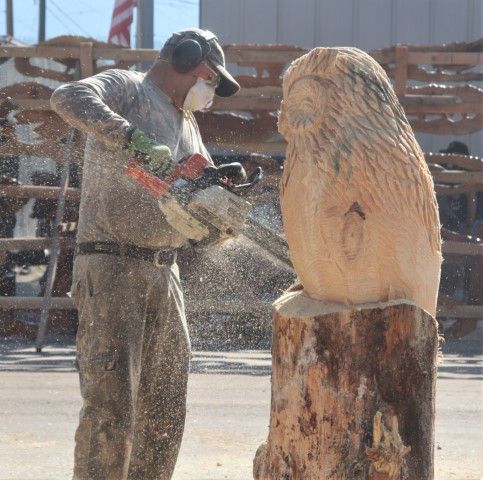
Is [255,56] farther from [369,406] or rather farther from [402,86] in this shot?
[369,406]

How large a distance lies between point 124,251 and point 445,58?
6.26m

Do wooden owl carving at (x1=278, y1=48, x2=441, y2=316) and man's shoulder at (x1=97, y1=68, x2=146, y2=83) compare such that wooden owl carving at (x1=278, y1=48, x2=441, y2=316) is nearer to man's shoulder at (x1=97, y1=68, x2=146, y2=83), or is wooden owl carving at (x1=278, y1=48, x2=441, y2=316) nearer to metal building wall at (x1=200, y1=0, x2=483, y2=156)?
man's shoulder at (x1=97, y1=68, x2=146, y2=83)

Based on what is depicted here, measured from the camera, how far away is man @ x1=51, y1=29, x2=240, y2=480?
3.71 metres

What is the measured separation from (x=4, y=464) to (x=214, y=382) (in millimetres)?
2506

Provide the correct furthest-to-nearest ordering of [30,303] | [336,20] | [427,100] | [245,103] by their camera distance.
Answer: [336,20] → [427,100] → [245,103] → [30,303]

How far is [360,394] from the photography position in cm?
305

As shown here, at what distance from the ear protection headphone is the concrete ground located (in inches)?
70.6

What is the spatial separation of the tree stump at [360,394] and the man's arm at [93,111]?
3.09ft

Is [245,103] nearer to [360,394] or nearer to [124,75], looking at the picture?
[124,75]

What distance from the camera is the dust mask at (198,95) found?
4.09m

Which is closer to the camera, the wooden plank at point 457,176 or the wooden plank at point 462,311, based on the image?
the wooden plank at point 462,311

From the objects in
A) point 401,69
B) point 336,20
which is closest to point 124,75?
point 401,69

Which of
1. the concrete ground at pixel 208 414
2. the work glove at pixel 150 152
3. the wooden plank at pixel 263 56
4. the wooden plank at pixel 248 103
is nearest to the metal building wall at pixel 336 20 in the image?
the wooden plank at pixel 263 56

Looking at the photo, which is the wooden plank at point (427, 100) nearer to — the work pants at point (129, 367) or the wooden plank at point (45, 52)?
the wooden plank at point (45, 52)
